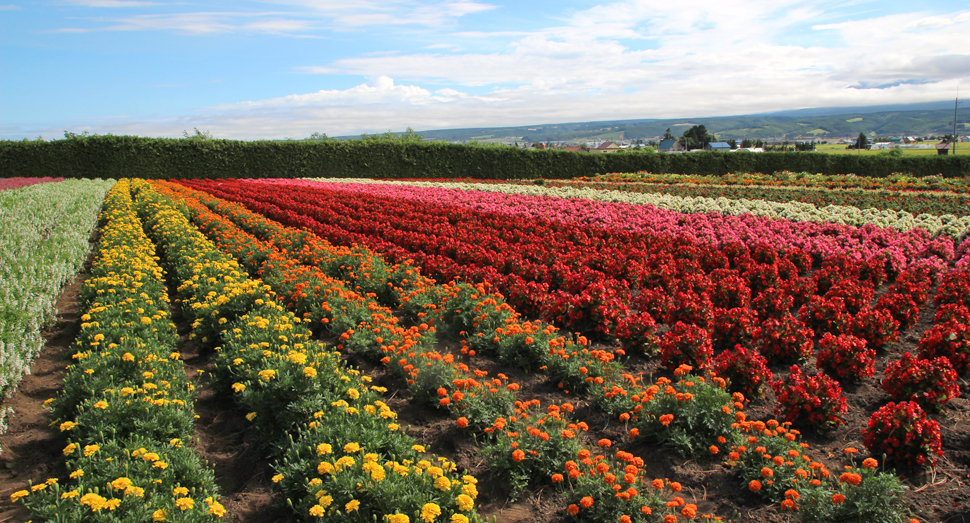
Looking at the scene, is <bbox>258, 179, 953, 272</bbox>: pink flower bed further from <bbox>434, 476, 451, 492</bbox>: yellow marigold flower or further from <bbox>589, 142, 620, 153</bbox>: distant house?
<bbox>589, 142, 620, 153</bbox>: distant house

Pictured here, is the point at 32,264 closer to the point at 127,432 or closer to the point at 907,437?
the point at 127,432

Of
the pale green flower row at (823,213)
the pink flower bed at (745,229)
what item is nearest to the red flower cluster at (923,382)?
Result: the pink flower bed at (745,229)

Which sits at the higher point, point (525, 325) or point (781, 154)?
point (781, 154)

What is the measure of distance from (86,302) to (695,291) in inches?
327

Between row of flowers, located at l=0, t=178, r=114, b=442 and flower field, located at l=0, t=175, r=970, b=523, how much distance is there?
0.31 ft

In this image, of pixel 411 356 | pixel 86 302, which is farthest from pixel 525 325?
pixel 86 302

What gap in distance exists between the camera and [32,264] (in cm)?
807

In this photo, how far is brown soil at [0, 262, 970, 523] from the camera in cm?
348

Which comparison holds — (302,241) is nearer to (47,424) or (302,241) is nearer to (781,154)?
(47,424)

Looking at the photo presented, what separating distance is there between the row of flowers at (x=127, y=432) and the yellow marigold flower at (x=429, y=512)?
1.23m

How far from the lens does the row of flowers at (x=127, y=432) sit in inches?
117

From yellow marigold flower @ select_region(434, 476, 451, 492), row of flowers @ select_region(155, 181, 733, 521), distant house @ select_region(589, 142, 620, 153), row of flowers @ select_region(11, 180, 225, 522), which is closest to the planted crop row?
row of flowers @ select_region(155, 181, 733, 521)

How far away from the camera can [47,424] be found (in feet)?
15.6

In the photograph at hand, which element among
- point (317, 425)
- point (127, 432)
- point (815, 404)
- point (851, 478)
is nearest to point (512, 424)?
point (317, 425)
